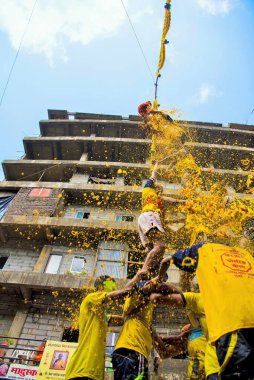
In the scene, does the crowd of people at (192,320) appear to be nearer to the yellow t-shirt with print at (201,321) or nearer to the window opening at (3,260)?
the yellow t-shirt with print at (201,321)

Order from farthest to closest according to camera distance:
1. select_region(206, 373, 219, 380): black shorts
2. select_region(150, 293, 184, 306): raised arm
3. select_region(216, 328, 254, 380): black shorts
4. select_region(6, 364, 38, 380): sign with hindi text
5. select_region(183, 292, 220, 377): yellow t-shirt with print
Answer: select_region(6, 364, 38, 380): sign with hindi text → select_region(150, 293, 184, 306): raised arm → select_region(183, 292, 220, 377): yellow t-shirt with print → select_region(206, 373, 219, 380): black shorts → select_region(216, 328, 254, 380): black shorts

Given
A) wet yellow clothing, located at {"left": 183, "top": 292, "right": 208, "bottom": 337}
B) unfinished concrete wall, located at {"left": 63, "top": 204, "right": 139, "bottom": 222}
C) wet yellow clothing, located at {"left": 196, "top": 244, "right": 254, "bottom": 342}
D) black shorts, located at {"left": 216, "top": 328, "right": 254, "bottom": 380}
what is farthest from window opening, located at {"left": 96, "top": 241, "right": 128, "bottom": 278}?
black shorts, located at {"left": 216, "top": 328, "right": 254, "bottom": 380}

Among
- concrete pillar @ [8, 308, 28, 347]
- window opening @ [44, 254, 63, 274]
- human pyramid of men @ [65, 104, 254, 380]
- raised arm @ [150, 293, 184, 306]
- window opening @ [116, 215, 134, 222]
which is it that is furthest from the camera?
window opening @ [116, 215, 134, 222]

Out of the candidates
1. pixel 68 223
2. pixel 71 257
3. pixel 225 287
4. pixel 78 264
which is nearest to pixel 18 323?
pixel 78 264

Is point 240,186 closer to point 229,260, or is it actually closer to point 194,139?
point 194,139

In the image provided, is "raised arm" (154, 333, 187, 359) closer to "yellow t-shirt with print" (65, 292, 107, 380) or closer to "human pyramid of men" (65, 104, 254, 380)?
"human pyramid of men" (65, 104, 254, 380)

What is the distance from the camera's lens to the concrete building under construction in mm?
10680

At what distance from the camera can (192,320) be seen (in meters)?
4.52

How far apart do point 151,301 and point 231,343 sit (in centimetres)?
199

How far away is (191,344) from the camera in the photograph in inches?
167

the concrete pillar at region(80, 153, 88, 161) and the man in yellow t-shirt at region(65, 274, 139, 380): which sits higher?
the concrete pillar at region(80, 153, 88, 161)

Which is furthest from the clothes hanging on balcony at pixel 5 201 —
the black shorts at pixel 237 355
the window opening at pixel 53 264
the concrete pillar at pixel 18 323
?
the black shorts at pixel 237 355

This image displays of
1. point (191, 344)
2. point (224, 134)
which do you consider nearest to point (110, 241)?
point (191, 344)

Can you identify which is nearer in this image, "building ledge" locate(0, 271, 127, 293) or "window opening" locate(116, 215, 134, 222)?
"building ledge" locate(0, 271, 127, 293)
